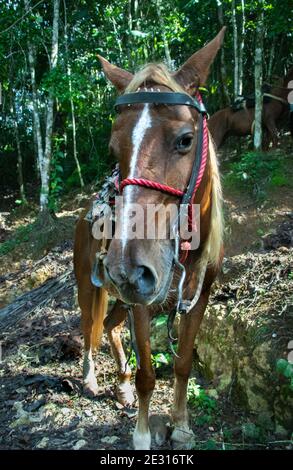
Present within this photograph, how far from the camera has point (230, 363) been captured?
12.8ft

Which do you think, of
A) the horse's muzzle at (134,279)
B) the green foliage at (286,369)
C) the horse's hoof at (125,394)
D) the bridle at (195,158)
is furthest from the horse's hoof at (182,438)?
the horse's muzzle at (134,279)

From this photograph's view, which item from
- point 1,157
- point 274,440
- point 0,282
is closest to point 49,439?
point 274,440

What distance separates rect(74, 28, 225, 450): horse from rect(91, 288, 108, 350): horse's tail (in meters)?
0.94

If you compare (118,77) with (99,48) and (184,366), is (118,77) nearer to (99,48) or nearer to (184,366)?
(184,366)

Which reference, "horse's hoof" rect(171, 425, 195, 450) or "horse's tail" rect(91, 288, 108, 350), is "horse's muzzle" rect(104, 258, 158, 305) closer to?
"horse's hoof" rect(171, 425, 195, 450)

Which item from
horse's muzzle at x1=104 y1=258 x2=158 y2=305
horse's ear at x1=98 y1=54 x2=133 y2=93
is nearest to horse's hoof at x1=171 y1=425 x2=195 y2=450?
horse's muzzle at x1=104 y1=258 x2=158 y2=305

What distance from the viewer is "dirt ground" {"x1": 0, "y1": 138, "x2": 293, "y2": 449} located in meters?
3.40

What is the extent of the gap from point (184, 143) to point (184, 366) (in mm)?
1812

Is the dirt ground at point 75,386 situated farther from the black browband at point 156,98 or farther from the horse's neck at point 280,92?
the horse's neck at point 280,92

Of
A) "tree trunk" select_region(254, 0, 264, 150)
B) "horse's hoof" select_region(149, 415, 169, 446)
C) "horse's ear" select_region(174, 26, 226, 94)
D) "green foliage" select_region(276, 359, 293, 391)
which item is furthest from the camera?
"tree trunk" select_region(254, 0, 264, 150)

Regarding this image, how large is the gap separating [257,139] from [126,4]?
18.7ft

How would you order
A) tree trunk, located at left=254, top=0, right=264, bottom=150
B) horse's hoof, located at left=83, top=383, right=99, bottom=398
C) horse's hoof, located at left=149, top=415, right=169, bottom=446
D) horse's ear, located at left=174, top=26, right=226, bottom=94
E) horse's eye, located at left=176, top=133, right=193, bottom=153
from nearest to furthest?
horse's eye, located at left=176, top=133, right=193, bottom=153 < horse's ear, located at left=174, top=26, right=226, bottom=94 < horse's hoof, located at left=149, top=415, right=169, bottom=446 < horse's hoof, located at left=83, top=383, right=99, bottom=398 < tree trunk, located at left=254, top=0, right=264, bottom=150

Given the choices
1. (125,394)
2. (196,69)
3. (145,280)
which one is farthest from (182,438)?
(196,69)

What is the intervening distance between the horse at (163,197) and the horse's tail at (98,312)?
94 cm
